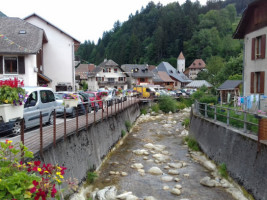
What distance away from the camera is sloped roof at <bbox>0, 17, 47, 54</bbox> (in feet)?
70.0

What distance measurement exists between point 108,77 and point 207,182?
53.9 m

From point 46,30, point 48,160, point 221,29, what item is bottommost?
point 48,160

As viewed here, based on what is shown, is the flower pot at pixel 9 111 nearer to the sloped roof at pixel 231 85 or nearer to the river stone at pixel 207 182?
the river stone at pixel 207 182

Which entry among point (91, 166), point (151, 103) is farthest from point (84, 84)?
point (91, 166)

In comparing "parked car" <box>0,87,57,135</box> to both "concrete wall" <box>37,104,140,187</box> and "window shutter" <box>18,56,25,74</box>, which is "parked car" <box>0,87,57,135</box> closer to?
"concrete wall" <box>37,104,140,187</box>

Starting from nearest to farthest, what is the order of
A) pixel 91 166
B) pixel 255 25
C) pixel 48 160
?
1. pixel 48 160
2. pixel 91 166
3. pixel 255 25

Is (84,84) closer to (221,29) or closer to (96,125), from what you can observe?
(96,125)

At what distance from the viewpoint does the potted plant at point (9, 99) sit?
17.7 ft

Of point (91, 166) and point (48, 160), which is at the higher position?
point (48, 160)

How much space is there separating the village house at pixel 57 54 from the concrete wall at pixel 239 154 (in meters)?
18.9

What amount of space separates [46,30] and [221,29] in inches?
4070

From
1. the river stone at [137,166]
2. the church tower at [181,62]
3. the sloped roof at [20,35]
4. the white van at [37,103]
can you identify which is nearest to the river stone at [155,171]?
the river stone at [137,166]

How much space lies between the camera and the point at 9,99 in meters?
5.46

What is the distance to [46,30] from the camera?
29109 mm
